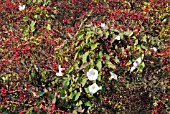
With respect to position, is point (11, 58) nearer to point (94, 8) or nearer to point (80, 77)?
point (80, 77)

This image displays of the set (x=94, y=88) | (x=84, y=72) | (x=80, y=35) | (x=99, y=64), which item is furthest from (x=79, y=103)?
(x=80, y=35)

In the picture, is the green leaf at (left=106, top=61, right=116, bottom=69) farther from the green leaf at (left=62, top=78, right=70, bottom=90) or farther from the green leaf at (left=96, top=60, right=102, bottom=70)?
the green leaf at (left=62, top=78, right=70, bottom=90)

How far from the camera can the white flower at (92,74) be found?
403cm

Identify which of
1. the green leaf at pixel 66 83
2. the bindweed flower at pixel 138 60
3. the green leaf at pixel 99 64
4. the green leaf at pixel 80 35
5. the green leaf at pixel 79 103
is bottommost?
the green leaf at pixel 79 103

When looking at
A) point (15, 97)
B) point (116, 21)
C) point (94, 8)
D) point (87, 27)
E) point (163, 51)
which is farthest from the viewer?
point (94, 8)

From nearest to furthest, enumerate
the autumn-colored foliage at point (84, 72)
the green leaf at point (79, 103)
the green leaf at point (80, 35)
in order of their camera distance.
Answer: the autumn-colored foliage at point (84, 72) < the green leaf at point (79, 103) < the green leaf at point (80, 35)

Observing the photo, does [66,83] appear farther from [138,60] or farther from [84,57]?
[138,60]

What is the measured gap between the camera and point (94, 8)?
236 inches

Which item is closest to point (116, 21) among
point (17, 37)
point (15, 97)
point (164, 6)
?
point (164, 6)

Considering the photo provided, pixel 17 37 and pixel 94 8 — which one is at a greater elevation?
pixel 94 8

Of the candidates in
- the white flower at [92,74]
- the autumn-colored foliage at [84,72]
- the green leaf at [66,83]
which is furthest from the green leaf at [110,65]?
the green leaf at [66,83]

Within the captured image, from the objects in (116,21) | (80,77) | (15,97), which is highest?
(116,21)

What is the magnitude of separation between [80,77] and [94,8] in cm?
209

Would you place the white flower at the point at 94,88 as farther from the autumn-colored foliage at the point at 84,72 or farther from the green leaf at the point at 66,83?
the green leaf at the point at 66,83
